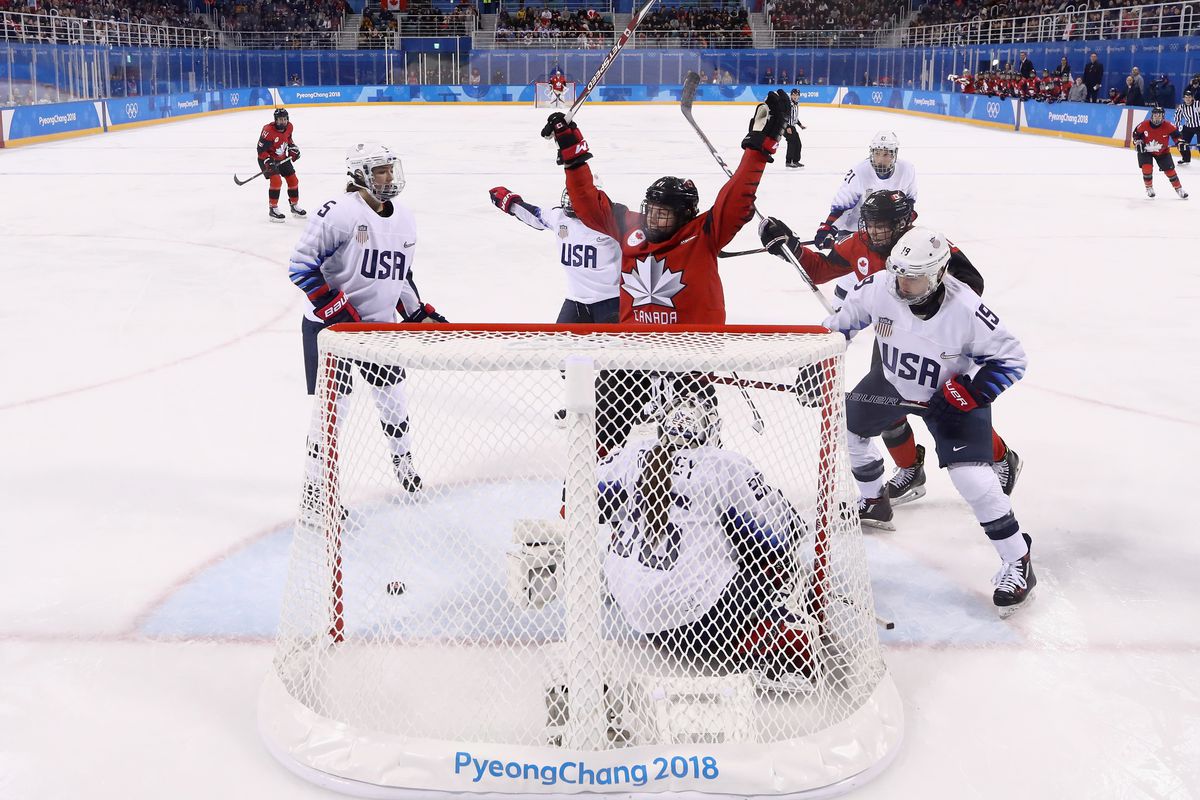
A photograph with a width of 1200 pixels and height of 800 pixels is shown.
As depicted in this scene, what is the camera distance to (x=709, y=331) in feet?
8.11

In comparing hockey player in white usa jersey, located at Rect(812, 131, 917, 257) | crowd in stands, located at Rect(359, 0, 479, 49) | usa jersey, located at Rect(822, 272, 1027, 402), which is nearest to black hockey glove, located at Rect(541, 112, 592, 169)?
usa jersey, located at Rect(822, 272, 1027, 402)

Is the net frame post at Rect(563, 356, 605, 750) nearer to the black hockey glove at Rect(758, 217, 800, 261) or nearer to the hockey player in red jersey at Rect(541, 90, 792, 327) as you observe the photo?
the hockey player in red jersey at Rect(541, 90, 792, 327)

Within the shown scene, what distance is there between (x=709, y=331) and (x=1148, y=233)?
8504 millimetres

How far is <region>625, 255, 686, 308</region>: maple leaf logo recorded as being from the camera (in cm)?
334

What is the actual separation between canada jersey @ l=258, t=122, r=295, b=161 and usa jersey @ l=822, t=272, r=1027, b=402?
772cm

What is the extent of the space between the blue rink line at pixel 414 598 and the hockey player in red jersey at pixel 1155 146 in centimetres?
955

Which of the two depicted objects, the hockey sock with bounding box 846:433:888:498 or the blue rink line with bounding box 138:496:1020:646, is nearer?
the blue rink line with bounding box 138:496:1020:646

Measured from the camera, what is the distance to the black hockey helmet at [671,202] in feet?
10.5

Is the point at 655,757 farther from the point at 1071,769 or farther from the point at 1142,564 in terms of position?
the point at 1142,564

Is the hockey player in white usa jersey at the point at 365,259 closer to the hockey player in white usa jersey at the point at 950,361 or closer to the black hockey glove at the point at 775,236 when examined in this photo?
the black hockey glove at the point at 775,236

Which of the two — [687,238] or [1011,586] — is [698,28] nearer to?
[687,238]

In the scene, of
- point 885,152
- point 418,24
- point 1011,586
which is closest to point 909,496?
point 1011,586

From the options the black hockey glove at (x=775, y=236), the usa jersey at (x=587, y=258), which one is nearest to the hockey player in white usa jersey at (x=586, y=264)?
the usa jersey at (x=587, y=258)

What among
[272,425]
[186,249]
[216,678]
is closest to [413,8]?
[186,249]
